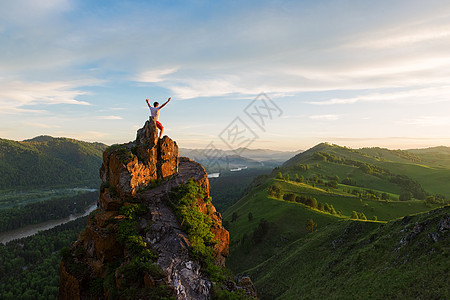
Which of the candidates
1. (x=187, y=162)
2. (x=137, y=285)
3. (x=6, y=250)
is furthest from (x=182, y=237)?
(x=6, y=250)

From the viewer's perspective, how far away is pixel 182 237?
677 inches

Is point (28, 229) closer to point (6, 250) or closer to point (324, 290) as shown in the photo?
point (6, 250)

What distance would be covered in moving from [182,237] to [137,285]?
423cm

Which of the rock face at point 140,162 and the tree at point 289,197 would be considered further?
the tree at point 289,197

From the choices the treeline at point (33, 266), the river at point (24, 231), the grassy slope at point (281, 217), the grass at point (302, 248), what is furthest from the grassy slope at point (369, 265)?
the river at point (24, 231)

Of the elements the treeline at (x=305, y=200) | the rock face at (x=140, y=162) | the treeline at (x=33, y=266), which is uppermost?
the rock face at (x=140, y=162)

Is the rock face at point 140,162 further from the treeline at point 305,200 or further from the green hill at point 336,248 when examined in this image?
the treeline at point 305,200

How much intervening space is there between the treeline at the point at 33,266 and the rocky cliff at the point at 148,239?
178ft

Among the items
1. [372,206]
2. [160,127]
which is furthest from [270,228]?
[160,127]

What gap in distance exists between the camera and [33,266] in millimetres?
96812

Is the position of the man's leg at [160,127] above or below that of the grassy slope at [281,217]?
above

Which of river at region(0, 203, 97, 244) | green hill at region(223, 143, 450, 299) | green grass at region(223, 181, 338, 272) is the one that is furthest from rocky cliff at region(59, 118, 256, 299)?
river at region(0, 203, 97, 244)

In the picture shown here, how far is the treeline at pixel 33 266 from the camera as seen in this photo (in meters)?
75.3

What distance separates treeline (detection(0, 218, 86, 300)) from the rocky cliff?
5421 centimetres
